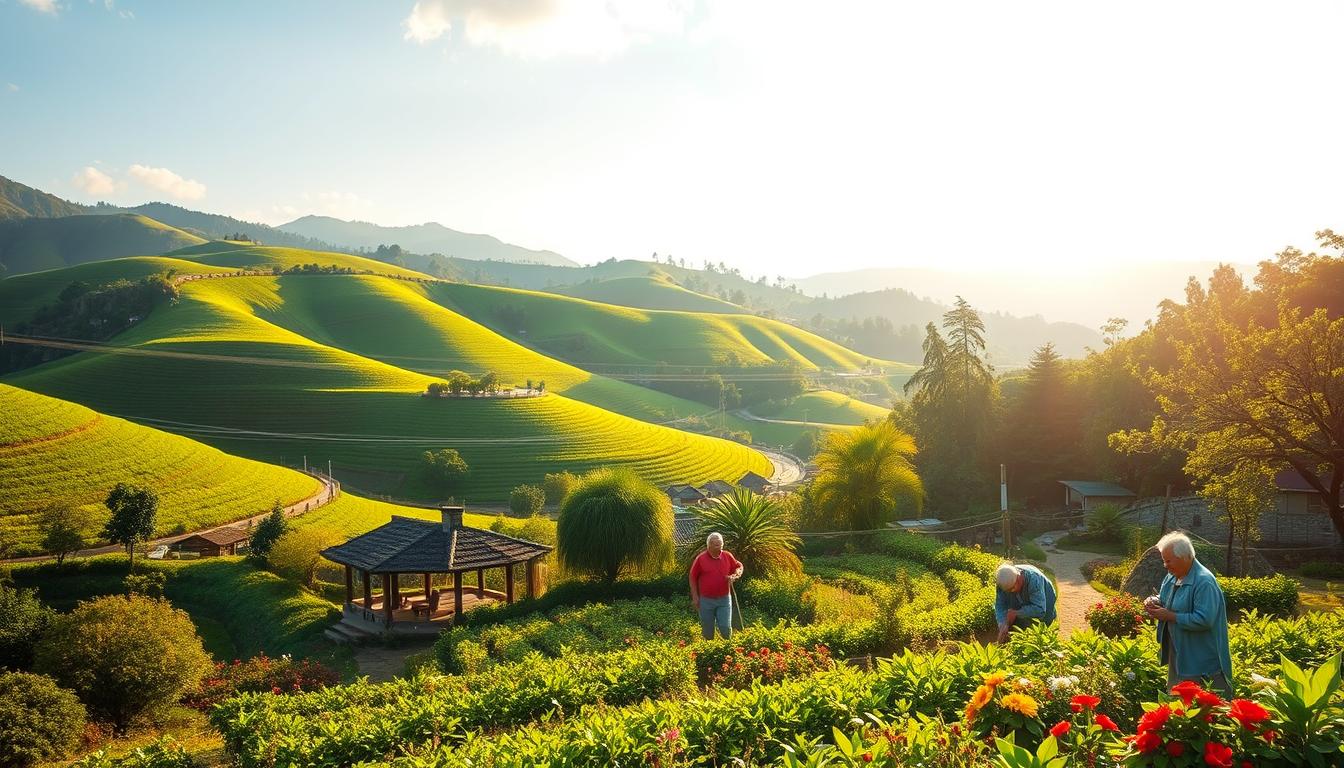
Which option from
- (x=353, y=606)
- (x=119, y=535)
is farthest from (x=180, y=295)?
(x=353, y=606)

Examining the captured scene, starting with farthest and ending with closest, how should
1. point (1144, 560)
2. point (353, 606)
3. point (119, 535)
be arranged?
1. point (119, 535)
2. point (353, 606)
3. point (1144, 560)

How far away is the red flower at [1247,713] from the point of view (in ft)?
11.9

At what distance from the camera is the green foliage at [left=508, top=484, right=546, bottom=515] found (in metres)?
57.1

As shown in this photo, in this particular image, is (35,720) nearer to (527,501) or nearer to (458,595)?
(458,595)

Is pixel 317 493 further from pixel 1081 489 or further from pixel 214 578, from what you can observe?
pixel 1081 489

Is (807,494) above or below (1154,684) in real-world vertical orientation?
below

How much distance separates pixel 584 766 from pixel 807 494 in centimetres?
2388

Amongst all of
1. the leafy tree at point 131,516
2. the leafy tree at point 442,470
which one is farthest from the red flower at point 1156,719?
the leafy tree at point 442,470

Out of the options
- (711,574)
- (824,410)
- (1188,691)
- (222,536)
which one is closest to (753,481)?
(222,536)

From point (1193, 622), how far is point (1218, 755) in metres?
3.00

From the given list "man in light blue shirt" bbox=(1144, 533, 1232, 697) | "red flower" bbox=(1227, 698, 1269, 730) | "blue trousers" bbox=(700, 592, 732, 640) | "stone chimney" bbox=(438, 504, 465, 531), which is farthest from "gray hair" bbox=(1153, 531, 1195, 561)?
"stone chimney" bbox=(438, 504, 465, 531)

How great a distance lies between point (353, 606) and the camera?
23266mm

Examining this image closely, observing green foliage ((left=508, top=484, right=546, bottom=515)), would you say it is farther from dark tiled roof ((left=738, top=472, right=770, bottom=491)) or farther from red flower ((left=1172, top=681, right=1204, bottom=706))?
red flower ((left=1172, top=681, right=1204, bottom=706))

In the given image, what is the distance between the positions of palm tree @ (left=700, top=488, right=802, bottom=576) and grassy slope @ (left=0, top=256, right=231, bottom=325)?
440ft
